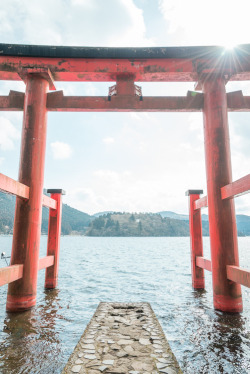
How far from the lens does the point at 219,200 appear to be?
19.6 ft

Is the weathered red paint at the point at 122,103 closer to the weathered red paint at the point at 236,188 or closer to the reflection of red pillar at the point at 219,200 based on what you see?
the reflection of red pillar at the point at 219,200

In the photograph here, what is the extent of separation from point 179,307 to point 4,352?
5280 millimetres

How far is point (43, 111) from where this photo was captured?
6715mm

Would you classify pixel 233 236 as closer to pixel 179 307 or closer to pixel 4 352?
pixel 179 307

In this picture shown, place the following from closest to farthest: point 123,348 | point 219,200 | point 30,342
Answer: point 123,348 < point 30,342 < point 219,200

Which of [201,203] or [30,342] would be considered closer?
[30,342]

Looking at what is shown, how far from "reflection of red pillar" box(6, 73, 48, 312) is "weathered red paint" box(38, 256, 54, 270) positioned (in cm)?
107

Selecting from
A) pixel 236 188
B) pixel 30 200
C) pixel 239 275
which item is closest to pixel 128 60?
pixel 236 188

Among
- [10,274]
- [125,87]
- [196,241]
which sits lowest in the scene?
[10,274]

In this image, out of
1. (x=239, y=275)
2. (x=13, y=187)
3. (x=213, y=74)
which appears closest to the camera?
(x=239, y=275)

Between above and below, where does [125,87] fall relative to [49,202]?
above

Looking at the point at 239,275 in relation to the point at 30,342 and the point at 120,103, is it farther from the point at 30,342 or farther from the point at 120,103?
the point at 120,103

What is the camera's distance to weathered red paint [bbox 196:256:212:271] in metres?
7.27

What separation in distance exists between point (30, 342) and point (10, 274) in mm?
1493
